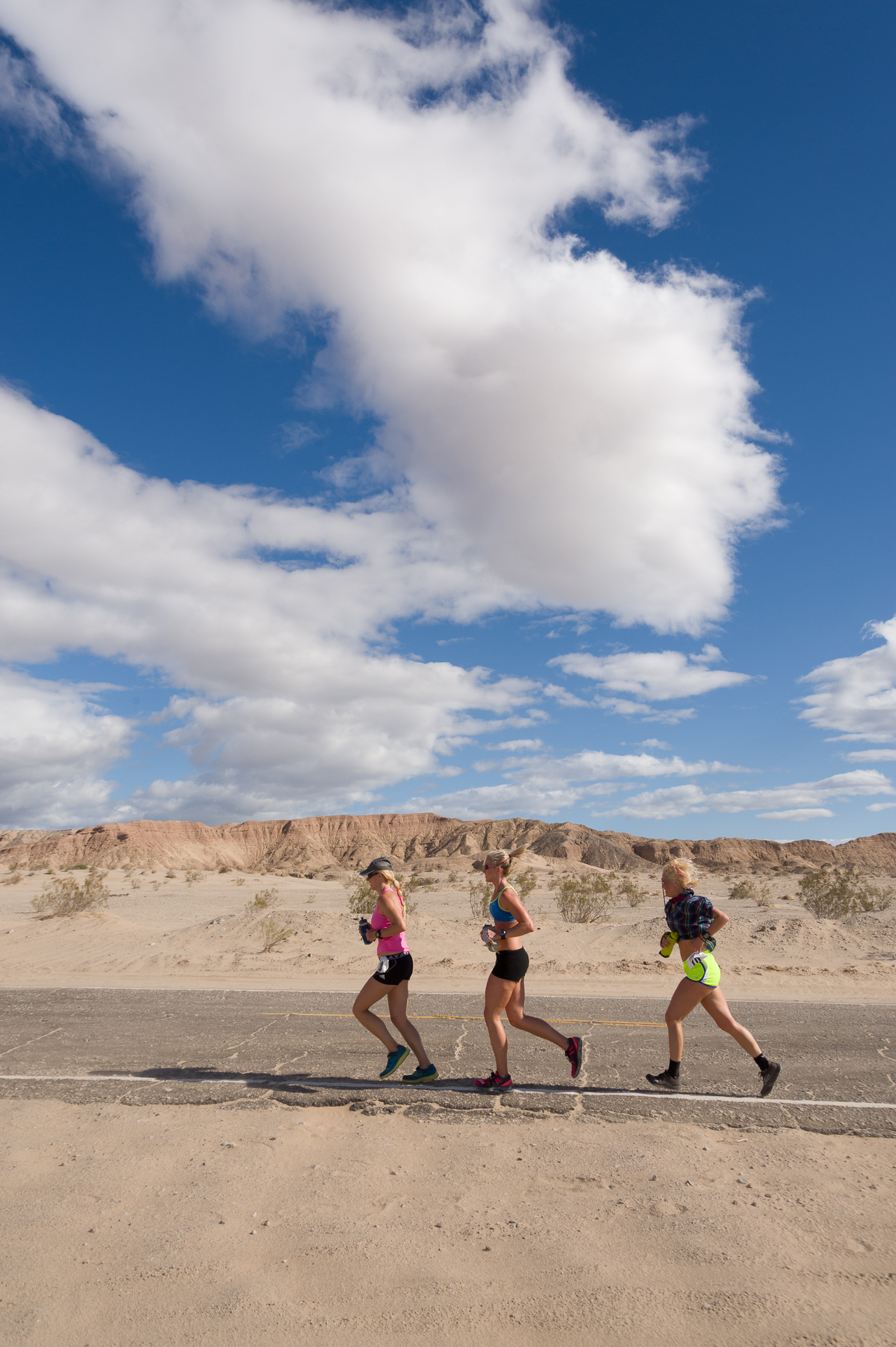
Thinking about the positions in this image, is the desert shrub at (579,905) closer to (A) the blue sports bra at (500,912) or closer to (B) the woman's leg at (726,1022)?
(B) the woman's leg at (726,1022)

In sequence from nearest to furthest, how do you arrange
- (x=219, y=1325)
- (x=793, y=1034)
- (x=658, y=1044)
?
(x=219, y=1325) → (x=658, y=1044) → (x=793, y=1034)

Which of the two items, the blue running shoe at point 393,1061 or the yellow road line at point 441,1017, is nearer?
the blue running shoe at point 393,1061

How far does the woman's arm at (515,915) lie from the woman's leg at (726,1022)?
1.55 meters

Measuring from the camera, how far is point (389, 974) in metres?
6.36

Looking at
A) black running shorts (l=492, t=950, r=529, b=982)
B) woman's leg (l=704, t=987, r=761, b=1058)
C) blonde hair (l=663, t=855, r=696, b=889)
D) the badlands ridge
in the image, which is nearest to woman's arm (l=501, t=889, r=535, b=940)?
black running shorts (l=492, t=950, r=529, b=982)

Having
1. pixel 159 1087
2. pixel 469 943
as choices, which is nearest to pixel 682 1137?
pixel 159 1087

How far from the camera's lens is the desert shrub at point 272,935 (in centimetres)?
1808

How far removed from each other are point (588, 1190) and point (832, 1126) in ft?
7.31

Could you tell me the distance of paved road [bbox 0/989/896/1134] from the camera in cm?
614

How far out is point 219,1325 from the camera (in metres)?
3.44

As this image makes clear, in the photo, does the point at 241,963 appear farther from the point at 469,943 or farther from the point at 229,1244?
the point at 229,1244

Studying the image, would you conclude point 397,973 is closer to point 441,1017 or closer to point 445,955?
point 441,1017

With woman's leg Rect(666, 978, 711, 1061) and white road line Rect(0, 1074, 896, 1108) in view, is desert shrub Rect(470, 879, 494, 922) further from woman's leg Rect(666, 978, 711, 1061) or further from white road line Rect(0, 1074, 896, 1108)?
woman's leg Rect(666, 978, 711, 1061)

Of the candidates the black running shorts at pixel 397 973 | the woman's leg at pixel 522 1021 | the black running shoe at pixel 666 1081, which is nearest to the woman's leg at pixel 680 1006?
the black running shoe at pixel 666 1081
